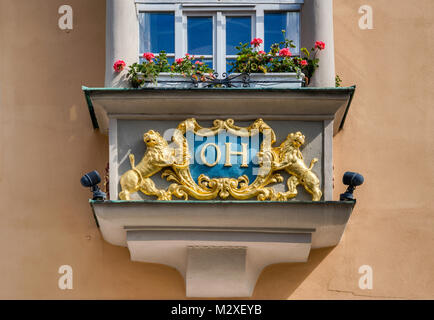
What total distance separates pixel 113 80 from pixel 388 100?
3.06m

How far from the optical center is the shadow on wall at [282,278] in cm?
891

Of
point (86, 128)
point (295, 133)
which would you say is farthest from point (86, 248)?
point (295, 133)

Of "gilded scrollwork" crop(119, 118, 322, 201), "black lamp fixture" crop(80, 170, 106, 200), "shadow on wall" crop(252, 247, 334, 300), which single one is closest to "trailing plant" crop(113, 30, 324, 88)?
"gilded scrollwork" crop(119, 118, 322, 201)

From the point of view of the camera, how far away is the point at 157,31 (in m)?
9.16

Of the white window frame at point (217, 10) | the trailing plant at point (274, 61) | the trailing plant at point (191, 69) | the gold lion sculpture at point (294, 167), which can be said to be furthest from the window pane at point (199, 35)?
the gold lion sculpture at point (294, 167)

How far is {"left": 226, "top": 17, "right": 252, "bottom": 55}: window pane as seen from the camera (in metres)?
9.13

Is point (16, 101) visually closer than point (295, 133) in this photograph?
No

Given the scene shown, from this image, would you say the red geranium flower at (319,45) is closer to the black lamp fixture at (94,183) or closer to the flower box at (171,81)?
the flower box at (171,81)

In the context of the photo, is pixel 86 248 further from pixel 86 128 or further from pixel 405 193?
pixel 405 193

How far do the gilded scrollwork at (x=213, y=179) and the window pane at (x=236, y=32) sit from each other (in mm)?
1217

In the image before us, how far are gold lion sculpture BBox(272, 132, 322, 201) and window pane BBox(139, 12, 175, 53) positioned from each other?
69.3 inches

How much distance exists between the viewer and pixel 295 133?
8.45 m

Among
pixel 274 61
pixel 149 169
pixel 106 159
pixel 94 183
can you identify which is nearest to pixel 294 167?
pixel 274 61

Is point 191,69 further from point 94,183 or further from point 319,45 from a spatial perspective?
point 94,183
